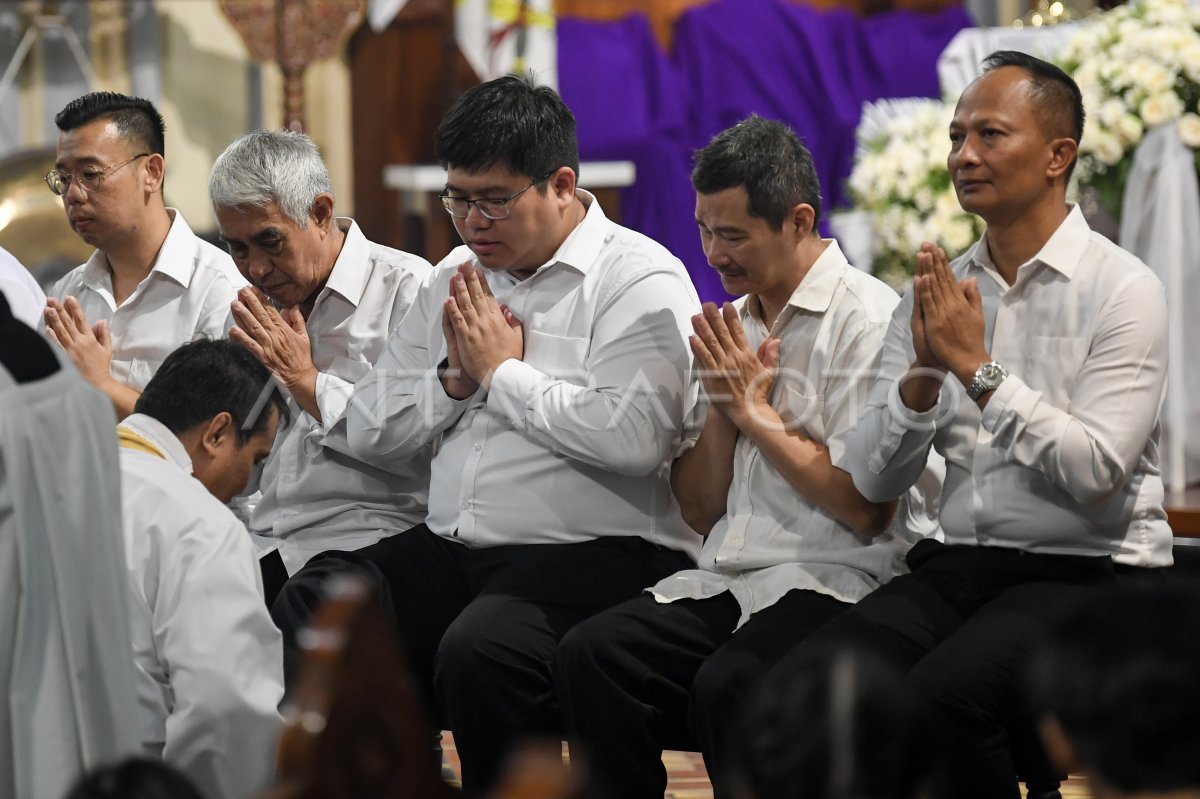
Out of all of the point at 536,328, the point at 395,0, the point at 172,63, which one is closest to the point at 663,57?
the point at 395,0

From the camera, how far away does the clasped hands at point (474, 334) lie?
11.4ft

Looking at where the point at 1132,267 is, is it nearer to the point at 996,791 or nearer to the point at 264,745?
the point at 996,791

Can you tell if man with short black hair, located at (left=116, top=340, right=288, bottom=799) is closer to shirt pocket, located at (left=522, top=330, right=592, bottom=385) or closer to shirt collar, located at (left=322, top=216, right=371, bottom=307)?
shirt pocket, located at (left=522, top=330, right=592, bottom=385)

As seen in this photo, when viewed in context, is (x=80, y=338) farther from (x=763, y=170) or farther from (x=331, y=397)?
(x=763, y=170)

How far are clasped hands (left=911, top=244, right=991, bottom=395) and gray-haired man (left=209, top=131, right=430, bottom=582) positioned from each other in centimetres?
133

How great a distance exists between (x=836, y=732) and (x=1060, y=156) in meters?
1.88

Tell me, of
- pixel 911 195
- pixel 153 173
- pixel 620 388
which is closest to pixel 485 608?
pixel 620 388

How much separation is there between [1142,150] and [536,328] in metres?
1.77

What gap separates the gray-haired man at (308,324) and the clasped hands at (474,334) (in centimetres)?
33

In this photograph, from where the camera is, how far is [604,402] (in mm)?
3338

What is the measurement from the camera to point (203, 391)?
3.02 meters

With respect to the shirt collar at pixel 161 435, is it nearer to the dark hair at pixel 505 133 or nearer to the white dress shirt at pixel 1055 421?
the dark hair at pixel 505 133

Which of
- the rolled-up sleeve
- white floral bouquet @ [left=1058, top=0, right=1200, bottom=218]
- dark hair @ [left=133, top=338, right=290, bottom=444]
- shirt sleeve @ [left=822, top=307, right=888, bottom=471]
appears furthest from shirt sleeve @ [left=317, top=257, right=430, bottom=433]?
white floral bouquet @ [left=1058, top=0, right=1200, bottom=218]

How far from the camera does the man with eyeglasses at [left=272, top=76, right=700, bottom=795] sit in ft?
11.0
